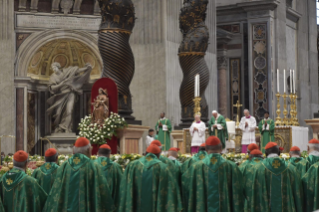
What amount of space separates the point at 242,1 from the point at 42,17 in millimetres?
9006

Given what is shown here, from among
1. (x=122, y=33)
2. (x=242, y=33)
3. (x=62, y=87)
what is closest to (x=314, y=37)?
(x=242, y=33)

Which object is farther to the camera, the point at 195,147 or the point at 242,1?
the point at 242,1

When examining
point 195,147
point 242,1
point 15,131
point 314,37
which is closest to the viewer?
point 195,147

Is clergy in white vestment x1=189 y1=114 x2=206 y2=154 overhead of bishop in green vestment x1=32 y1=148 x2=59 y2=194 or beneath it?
overhead

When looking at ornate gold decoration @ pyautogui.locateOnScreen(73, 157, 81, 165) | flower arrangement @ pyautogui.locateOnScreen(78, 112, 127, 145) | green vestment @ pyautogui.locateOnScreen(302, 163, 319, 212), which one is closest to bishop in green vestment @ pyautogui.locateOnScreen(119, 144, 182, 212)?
Result: ornate gold decoration @ pyautogui.locateOnScreen(73, 157, 81, 165)

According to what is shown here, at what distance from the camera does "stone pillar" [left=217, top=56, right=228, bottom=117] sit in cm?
2706

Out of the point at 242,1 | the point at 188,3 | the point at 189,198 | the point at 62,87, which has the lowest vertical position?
the point at 189,198

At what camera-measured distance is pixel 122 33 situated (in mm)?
14047

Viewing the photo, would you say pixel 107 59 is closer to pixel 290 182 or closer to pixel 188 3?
pixel 188 3

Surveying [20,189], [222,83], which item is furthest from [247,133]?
[20,189]

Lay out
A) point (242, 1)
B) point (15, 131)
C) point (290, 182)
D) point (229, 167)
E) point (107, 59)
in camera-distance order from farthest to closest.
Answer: point (242, 1), point (15, 131), point (107, 59), point (290, 182), point (229, 167)

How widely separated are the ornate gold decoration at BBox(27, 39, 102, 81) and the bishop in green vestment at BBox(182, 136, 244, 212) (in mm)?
14743

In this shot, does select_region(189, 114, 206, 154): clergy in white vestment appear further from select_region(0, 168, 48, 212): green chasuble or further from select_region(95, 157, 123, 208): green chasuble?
select_region(0, 168, 48, 212): green chasuble

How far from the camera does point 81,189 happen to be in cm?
707
